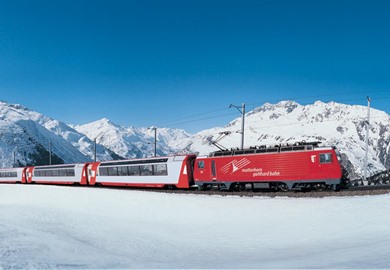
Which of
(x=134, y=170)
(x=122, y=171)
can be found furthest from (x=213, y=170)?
(x=122, y=171)

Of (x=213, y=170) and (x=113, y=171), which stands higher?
(x=213, y=170)

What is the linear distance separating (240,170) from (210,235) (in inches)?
486

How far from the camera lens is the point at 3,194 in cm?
5153

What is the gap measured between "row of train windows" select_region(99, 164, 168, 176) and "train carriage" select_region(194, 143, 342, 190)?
5.30 metres

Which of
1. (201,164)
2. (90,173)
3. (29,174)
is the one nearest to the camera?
(201,164)

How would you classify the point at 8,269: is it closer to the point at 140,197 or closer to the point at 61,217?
the point at 61,217

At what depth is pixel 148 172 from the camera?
36.8 m

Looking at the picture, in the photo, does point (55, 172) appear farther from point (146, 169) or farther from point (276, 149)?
point (276, 149)

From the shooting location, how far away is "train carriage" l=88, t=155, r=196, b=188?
1321 inches

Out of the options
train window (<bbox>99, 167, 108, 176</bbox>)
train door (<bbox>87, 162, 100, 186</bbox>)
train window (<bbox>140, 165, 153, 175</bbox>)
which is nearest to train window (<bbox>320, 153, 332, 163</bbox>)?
train window (<bbox>140, 165, 153, 175</bbox>)

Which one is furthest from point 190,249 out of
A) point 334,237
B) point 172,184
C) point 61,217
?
point 172,184

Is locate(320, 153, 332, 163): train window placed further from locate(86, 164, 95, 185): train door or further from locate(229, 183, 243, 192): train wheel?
locate(86, 164, 95, 185): train door

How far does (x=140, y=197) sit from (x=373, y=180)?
23646 millimetres

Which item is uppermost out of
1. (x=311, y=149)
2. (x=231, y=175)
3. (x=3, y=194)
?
(x=311, y=149)
